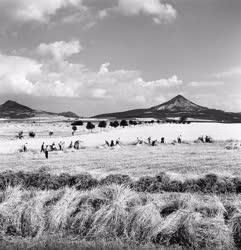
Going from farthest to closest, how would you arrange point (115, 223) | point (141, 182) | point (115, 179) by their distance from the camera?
point (115, 179) → point (141, 182) → point (115, 223)

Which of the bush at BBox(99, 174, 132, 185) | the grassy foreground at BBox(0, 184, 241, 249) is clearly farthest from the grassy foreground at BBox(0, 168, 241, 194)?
the grassy foreground at BBox(0, 184, 241, 249)

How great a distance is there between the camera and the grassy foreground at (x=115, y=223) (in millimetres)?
10711

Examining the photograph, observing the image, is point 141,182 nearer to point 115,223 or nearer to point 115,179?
point 115,179

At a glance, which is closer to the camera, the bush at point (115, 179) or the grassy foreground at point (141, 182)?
the grassy foreground at point (141, 182)

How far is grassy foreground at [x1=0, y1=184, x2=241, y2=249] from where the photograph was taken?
10711 mm

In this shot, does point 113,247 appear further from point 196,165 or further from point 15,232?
point 196,165

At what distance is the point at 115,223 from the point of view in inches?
460

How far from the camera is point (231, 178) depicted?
19062 millimetres

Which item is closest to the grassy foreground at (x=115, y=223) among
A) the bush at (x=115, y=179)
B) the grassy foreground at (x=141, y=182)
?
the grassy foreground at (x=141, y=182)

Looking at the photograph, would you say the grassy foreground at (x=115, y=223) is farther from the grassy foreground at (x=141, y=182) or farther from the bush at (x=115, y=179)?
the bush at (x=115, y=179)

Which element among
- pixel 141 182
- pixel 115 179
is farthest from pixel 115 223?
pixel 115 179

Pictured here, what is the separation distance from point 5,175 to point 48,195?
318 inches

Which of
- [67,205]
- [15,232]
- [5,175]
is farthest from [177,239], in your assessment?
[5,175]

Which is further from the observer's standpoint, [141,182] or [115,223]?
[141,182]
